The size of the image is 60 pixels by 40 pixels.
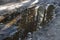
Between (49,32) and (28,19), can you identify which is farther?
(49,32)

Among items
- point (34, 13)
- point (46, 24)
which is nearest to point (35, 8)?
point (34, 13)

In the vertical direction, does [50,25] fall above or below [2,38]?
below

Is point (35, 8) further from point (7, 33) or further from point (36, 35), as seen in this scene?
point (7, 33)

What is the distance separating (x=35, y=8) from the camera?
19.3 ft

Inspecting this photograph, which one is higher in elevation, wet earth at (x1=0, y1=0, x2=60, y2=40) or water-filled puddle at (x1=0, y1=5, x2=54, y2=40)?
water-filled puddle at (x1=0, y1=5, x2=54, y2=40)

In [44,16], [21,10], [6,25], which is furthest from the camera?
[44,16]

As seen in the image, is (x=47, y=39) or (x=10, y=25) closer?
(x=10, y=25)

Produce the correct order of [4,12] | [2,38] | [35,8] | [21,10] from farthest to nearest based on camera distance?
[35,8], [21,10], [4,12], [2,38]

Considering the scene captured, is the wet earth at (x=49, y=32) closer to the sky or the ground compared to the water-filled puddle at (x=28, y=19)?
closer to the ground

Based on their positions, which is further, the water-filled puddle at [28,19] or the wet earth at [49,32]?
the wet earth at [49,32]

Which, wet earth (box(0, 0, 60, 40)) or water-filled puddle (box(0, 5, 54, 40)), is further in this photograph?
wet earth (box(0, 0, 60, 40))

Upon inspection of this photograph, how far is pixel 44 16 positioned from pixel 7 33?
132 inches

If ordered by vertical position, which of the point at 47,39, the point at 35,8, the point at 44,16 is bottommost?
the point at 47,39

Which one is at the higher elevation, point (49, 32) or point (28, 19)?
point (28, 19)
